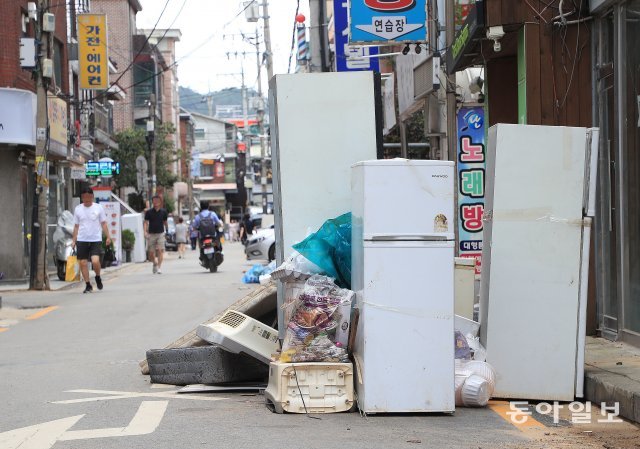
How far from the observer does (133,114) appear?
2825 inches

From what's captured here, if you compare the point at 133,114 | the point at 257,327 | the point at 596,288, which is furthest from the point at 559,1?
the point at 133,114

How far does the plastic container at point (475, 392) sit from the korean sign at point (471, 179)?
7477 millimetres

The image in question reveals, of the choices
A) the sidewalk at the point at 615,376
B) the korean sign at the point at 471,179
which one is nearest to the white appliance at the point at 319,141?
the sidewalk at the point at 615,376

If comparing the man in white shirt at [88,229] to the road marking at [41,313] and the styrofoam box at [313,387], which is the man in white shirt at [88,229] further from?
the styrofoam box at [313,387]

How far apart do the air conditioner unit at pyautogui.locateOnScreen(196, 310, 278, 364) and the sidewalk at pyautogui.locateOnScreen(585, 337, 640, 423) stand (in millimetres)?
2491

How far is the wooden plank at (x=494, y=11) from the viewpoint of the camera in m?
10.5

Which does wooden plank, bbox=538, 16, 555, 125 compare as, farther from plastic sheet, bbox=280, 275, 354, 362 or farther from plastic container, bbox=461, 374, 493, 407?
plastic sheet, bbox=280, 275, 354, 362

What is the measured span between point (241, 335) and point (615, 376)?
289 cm

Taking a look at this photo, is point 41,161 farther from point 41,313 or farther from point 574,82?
point 574,82

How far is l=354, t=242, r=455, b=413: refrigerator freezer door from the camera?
6.80 meters

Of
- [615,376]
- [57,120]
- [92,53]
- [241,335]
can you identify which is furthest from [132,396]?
[92,53]

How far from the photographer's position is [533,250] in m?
7.73

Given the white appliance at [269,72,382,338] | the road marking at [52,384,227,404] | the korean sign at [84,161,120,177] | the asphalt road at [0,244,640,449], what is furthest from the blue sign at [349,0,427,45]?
the korean sign at [84,161,120,177]

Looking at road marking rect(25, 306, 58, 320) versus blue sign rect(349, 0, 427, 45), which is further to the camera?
road marking rect(25, 306, 58, 320)
